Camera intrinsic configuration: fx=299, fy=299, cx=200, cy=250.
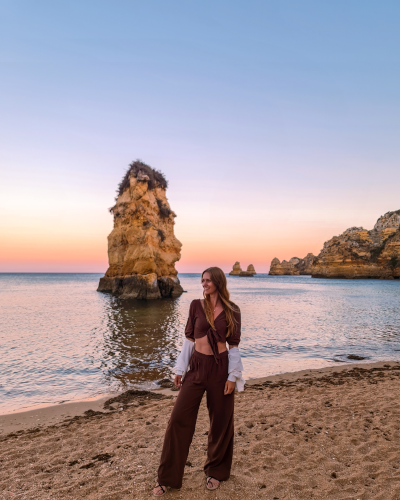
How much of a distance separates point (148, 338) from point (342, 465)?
1074 centimetres

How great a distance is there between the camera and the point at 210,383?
120 inches

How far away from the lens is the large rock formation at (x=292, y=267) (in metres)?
154

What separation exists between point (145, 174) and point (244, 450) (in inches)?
1359

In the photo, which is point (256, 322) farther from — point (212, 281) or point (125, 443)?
point (212, 281)

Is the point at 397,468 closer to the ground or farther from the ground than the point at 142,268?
closer to the ground

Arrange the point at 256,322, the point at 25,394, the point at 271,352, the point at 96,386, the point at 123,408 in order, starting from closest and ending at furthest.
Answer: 1. the point at 123,408
2. the point at 25,394
3. the point at 96,386
4. the point at 271,352
5. the point at 256,322

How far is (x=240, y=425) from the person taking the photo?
16.0 feet

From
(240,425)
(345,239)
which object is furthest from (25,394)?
(345,239)

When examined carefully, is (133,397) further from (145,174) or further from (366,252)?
(366,252)

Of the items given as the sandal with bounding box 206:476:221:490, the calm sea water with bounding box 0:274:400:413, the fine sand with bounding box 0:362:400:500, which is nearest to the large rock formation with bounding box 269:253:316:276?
the calm sea water with bounding box 0:274:400:413

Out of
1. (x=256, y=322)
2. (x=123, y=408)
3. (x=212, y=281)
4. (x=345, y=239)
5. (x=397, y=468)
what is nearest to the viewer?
(x=212, y=281)

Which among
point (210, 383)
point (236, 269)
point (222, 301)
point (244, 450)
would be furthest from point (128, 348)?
point (236, 269)

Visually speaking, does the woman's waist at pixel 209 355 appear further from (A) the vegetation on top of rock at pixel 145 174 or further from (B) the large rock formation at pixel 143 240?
(A) the vegetation on top of rock at pixel 145 174

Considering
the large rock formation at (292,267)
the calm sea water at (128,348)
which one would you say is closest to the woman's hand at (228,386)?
the calm sea water at (128,348)
